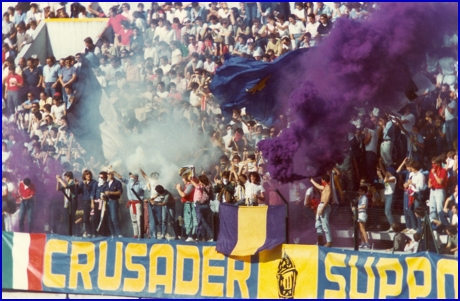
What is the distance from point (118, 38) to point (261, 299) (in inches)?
264

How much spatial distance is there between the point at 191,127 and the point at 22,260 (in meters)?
3.86

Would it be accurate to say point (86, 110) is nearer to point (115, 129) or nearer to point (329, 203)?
point (115, 129)

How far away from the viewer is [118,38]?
17.5 m

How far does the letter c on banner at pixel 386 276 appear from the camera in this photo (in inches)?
485

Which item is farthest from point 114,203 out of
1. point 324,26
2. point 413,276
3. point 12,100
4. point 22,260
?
point 413,276

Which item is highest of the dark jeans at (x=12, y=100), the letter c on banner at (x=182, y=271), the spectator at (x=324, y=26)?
the spectator at (x=324, y=26)

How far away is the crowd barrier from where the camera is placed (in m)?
12.3

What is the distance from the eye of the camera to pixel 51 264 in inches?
591

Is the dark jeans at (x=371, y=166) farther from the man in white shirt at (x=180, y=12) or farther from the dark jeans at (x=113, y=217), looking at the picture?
the man in white shirt at (x=180, y=12)

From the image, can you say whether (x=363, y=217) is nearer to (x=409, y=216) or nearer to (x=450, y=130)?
(x=409, y=216)

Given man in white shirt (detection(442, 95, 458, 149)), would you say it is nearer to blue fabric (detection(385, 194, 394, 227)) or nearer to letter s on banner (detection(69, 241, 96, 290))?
blue fabric (detection(385, 194, 394, 227))

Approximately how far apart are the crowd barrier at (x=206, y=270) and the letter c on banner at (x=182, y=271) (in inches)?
0.6

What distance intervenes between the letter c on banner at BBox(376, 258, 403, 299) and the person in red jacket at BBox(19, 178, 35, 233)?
7.07 metres

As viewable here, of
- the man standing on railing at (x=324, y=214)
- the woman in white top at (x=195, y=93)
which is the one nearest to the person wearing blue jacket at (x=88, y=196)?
the woman in white top at (x=195, y=93)
